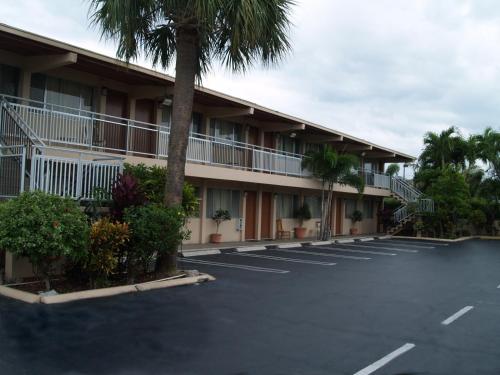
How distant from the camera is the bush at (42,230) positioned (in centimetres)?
852

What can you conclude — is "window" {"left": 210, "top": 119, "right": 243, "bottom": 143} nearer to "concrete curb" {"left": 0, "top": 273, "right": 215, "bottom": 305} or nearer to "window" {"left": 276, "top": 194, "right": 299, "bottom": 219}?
"window" {"left": 276, "top": 194, "right": 299, "bottom": 219}

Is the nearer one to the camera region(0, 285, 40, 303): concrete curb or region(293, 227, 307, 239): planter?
region(0, 285, 40, 303): concrete curb

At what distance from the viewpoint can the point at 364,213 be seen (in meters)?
33.2

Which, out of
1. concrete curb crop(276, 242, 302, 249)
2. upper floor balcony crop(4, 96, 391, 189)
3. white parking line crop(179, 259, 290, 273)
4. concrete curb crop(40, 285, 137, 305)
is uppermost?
upper floor balcony crop(4, 96, 391, 189)

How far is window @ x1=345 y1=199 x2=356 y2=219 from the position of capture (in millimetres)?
30875

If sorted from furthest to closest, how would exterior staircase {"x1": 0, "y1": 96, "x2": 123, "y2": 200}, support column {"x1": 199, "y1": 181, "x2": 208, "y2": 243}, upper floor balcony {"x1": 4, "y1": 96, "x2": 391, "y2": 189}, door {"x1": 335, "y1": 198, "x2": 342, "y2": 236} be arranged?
1. door {"x1": 335, "y1": 198, "x2": 342, "y2": 236}
2. support column {"x1": 199, "y1": 181, "x2": 208, "y2": 243}
3. upper floor balcony {"x1": 4, "y1": 96, "x2": 391, "y2": 189}
4. exterior staircase {"x1": 0, "y1": 96, "x2": 123, "y2": 200}

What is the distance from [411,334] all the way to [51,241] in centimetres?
603

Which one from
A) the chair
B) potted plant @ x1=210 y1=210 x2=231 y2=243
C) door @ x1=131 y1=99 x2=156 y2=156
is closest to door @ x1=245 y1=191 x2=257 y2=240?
the chair

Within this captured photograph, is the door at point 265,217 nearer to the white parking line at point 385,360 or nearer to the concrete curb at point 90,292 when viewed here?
the concrete curb at point 90,292

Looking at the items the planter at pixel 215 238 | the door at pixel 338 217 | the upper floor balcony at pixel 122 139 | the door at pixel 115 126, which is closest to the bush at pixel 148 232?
the upper floor balcony at pixel 122 139

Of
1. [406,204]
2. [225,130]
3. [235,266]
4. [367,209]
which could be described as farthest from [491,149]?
[235,266]

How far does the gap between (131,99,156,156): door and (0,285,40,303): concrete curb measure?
6636 millimetres

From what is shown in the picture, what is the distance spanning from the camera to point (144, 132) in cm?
1667

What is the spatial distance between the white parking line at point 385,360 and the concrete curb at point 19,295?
563cm
